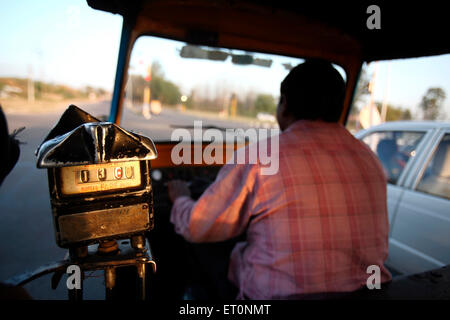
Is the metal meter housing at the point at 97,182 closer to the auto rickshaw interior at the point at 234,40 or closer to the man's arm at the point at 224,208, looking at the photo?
the man's arm at the point at 224,208

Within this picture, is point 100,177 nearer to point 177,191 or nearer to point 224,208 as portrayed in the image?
point 224,208

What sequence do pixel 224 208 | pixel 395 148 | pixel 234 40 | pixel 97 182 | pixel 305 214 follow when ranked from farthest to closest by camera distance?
pixel 395 148, pixel 234 40, pixel 224 208, pixel 305 214, pixel 97 182

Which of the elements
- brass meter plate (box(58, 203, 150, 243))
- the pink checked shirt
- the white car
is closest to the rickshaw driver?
the pink checked shirt

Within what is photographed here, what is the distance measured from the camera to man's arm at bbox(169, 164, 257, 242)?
4.30ft

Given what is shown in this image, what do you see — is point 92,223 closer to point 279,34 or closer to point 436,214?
point 279,34

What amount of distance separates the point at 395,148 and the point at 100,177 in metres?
3.72

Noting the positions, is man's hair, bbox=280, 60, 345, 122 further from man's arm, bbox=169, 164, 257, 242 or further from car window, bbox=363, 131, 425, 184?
car window, bbox=363, 131, 425, 184

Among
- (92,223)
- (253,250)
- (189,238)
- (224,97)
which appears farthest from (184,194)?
(224,97)

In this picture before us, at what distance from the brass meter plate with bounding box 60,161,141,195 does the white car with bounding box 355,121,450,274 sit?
3.02 metres

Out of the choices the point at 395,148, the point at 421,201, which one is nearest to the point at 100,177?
the point at 421,201

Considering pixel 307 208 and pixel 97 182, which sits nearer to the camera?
pixel 97 182

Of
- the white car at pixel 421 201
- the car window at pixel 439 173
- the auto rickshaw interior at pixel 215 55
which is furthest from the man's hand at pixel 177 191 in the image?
the car window at pixel 439 173

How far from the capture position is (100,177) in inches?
33.8

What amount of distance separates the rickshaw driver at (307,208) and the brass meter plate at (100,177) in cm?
52
